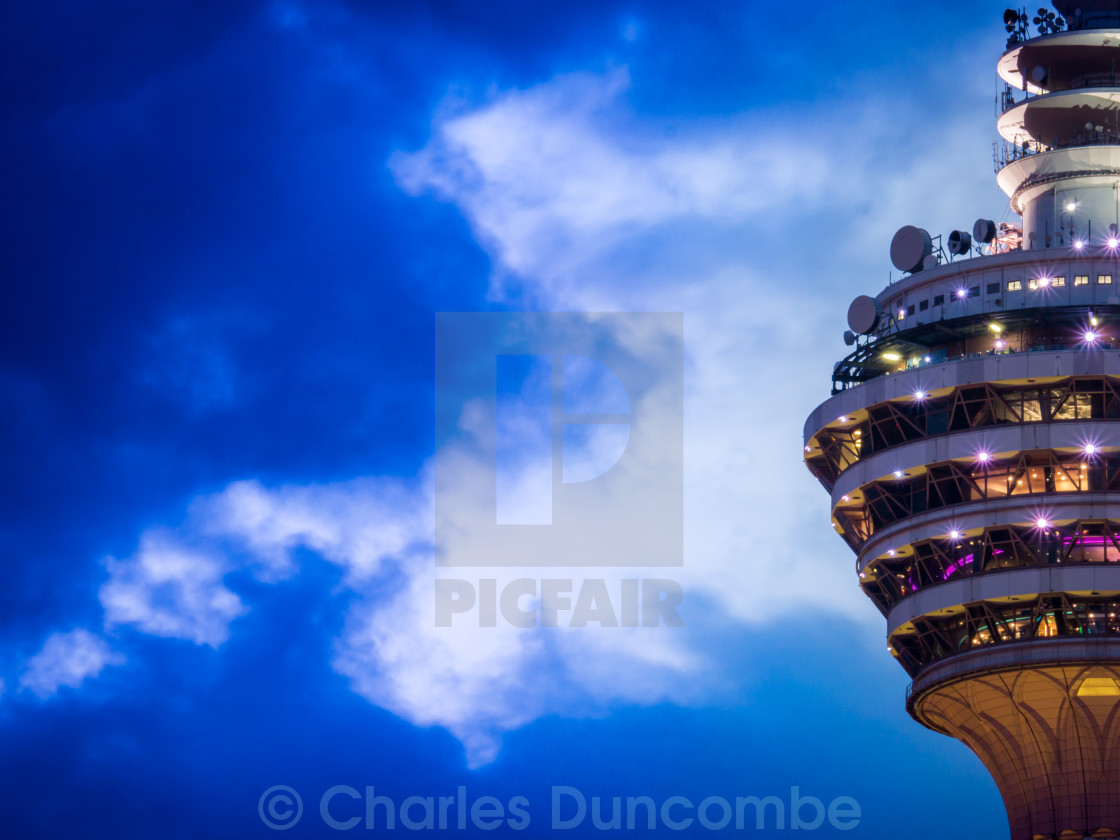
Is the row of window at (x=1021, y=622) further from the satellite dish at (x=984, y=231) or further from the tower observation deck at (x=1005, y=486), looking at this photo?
the satellite dish at (x=984, y=231)

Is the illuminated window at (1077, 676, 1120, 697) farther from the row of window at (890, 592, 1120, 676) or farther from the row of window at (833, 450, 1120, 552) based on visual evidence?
the row of window at (833, 450, 1120, 552)

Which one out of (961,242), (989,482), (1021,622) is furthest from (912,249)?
(1021,622)

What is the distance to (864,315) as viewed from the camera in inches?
6112

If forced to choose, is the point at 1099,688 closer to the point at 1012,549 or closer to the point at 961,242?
the point at 1012,549

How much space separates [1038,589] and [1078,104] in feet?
141

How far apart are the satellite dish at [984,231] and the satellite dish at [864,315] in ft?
29.8

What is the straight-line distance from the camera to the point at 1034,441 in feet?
473

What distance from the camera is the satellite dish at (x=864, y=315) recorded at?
15488 centimetres

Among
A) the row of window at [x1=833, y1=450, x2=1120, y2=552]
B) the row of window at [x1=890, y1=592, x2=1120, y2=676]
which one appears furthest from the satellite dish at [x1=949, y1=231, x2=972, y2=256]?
the row of window at [x1=890, y1=592, x2=1120, y2=676]

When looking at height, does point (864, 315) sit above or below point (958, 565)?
above

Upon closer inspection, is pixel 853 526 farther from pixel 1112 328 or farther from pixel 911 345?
pixel 1112 328

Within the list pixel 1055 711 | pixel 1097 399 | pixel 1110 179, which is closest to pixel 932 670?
pixel 1055 711

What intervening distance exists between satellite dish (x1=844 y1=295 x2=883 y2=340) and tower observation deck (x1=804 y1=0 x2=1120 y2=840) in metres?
0.15

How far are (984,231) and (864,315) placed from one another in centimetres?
1082
